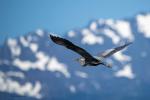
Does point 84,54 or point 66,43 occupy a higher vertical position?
point 84,54

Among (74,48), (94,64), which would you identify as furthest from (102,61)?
(74,48)

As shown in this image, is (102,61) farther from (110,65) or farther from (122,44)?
(122,44)

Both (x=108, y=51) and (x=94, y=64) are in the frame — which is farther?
(x=108, y=51)

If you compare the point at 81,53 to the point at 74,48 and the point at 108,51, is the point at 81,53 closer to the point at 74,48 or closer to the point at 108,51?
the point at 74,48

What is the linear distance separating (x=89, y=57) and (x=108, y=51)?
2619 mm

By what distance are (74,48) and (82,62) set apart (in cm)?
192

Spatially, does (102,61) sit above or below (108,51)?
below

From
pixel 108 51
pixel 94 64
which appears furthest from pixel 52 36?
pixel 108 51

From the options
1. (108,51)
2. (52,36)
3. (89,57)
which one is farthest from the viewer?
(108,51)

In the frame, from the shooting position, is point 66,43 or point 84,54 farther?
point 84,54

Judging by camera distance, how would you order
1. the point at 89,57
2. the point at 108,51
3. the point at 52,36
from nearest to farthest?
1. the point at 52,36
2. the point at 89,57
3. the point at 108,51

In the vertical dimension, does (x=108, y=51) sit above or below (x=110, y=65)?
above

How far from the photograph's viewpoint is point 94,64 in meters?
17.6

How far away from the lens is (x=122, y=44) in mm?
20312
